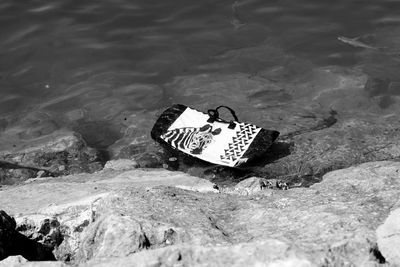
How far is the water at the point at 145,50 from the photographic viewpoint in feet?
29.0

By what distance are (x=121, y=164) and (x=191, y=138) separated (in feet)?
2.87

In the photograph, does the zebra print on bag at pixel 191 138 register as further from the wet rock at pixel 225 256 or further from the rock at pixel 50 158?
the wet rock at pixel 225 256

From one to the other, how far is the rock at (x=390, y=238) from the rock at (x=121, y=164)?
3.65m

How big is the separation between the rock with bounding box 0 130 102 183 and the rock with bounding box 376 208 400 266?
175 inches

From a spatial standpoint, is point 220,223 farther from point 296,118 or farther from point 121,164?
point 296,118

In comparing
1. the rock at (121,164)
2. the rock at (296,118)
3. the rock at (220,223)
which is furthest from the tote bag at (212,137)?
the rock at (220,223)

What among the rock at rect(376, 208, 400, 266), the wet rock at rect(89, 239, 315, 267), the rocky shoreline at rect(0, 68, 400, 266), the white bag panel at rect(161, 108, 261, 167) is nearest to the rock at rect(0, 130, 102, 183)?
the rocky shoreline at rect(0, 68, 400, 266)

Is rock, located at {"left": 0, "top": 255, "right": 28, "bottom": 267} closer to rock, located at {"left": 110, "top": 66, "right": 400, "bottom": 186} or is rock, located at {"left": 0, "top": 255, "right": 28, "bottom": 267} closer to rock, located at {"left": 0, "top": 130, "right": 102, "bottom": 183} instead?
rock, located at {"left": 110, "top": 66, "right": 400, "bottom": 186}

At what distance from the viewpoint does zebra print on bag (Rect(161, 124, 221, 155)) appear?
273 inches

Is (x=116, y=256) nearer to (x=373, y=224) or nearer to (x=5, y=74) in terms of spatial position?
(x=373, y=224)

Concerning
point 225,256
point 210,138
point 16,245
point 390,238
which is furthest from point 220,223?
point 210,138

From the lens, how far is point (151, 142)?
7.72 meters

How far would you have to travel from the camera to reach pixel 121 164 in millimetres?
6965

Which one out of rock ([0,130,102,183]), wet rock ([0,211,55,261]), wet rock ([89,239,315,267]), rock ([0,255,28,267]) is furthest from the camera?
rock ([0,130,102,183])
